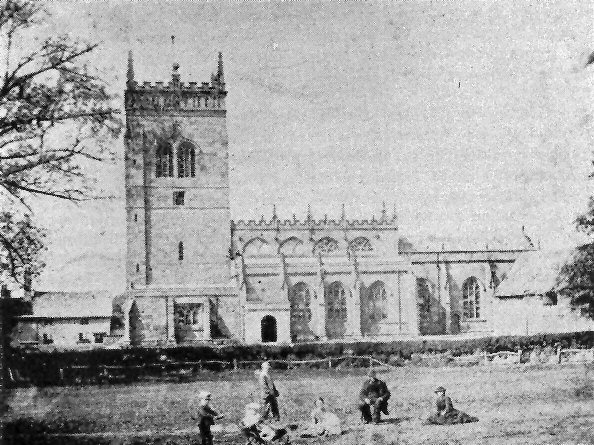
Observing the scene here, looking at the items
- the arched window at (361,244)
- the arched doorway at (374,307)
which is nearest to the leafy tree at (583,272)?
the arched doorway at (374,307)

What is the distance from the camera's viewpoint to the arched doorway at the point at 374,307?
49.4 m

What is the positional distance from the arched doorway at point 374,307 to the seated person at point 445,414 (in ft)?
105

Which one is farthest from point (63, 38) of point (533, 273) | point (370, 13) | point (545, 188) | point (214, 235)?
point (214, 235)

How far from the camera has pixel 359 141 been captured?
25.2m

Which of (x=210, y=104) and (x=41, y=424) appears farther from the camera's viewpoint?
(x=210, y=104)

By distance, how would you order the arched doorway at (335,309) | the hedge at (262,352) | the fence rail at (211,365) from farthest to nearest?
the arched doorway at (335,309) < the hedge at (262,352) < the fence rail at (211,365)

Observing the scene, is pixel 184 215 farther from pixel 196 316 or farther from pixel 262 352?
pixel 262 352

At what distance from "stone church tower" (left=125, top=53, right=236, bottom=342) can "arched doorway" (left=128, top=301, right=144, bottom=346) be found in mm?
493

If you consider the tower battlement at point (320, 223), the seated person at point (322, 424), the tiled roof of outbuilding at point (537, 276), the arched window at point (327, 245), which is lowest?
the seated person at point (322, 424)

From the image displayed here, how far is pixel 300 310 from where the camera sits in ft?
161

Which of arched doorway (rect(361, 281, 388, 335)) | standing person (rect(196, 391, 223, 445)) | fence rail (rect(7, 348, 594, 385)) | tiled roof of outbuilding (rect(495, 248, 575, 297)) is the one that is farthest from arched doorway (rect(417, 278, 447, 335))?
standing person (rect(196, 391, 223, 445))

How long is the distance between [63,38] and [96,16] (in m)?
1.90

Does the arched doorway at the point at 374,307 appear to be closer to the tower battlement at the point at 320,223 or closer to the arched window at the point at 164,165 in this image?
the tower battlement at the point at 320,223

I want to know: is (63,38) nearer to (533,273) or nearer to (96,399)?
(96,399)
